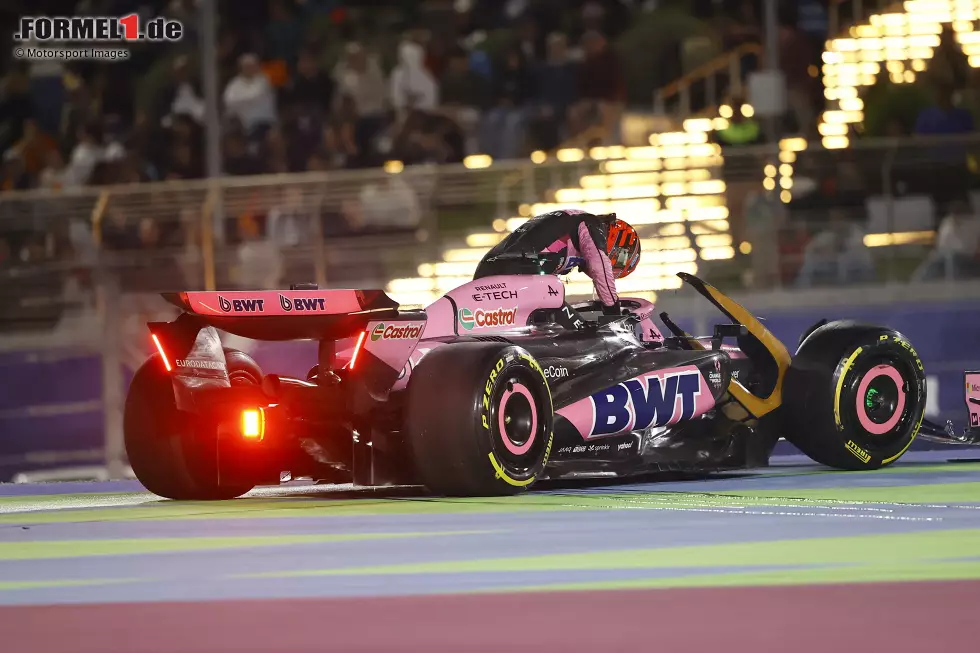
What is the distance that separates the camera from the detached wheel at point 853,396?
1056cm

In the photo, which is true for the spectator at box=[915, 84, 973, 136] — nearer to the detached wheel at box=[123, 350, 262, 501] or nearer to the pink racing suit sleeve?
the pink racing suit sleeve

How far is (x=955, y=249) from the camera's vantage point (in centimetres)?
1468

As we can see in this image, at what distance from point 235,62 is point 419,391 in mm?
12261

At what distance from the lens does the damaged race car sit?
8.77 meters

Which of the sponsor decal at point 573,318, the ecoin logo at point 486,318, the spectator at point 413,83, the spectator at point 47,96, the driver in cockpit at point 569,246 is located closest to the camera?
the ecoin logo at point 486,318

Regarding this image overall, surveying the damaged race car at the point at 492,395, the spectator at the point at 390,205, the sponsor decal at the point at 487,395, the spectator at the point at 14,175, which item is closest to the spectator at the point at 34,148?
the spectator at the point at 14,175

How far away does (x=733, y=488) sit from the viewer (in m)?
9.51

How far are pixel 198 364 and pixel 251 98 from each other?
10492 millimetres

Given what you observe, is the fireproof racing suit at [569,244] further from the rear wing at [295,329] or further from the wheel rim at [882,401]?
the wheel rim at [882,401]

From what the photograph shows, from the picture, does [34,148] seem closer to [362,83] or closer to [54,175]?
[54,175]

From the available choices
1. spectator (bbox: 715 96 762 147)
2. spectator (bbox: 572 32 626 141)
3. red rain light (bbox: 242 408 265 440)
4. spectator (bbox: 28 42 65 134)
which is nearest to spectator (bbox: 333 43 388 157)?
spectator (bbox: 572 32 626 141)

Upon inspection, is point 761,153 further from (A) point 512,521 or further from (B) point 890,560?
(B) point 890,560

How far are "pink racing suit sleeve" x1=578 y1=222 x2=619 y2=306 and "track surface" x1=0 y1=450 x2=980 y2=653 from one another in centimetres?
132

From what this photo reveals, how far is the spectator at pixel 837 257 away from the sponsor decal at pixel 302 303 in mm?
6722
